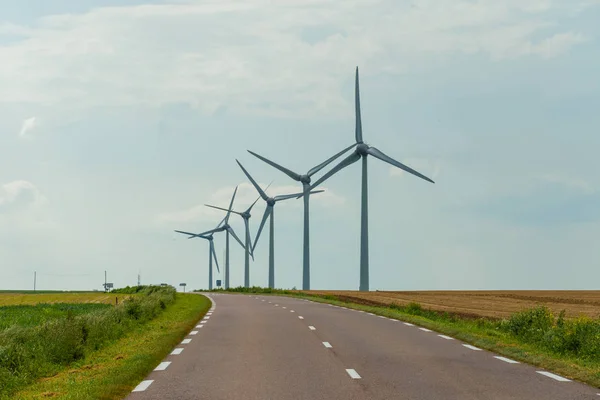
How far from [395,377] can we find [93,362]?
5.77m

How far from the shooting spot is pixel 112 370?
542 inches

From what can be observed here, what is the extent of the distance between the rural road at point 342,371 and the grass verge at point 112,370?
299mm

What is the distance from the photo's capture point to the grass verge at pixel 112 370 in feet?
38.2

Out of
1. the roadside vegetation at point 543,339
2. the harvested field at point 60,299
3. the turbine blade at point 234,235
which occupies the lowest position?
the roadside vegetation at point 543,339

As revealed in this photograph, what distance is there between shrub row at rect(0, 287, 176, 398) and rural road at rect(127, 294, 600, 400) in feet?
6.28

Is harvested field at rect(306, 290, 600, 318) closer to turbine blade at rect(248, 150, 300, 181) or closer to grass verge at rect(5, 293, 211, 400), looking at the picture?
grass verge at rect(5, 293, 211, 400)

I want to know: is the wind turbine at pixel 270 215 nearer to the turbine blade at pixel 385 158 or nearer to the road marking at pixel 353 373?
the turbine blade at pixel 385 158

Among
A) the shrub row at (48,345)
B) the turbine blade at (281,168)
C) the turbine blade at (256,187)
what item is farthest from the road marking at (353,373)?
the turbine blade at (256,187)

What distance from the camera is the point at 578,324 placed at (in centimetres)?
1795

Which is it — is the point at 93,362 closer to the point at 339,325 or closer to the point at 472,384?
the point at 472,384

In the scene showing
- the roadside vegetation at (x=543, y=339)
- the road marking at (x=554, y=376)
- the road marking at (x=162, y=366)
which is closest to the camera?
the road marking at (x=554, y=376)

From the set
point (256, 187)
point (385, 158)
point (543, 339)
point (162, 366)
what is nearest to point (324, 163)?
point (385, 158)

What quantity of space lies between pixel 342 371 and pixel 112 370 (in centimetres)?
371

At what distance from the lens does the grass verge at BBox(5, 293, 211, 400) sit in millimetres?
11641
